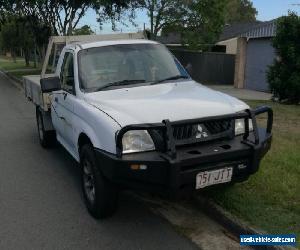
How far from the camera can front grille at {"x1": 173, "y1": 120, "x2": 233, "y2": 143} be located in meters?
4.16

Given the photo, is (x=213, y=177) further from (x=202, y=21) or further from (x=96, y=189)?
(x=202, y=21)

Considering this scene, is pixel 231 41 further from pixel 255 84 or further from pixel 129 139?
pixel 129 139

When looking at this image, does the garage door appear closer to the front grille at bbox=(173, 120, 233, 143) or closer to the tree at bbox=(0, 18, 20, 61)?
the front grille at bbox=(173, 120, 233, 143)

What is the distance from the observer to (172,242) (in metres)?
4.15

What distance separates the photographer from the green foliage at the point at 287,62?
12664mm

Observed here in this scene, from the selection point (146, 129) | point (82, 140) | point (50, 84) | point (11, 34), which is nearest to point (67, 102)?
point (50, 84)

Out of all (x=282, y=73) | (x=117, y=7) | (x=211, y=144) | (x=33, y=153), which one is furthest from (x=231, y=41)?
(x=211, y=144)

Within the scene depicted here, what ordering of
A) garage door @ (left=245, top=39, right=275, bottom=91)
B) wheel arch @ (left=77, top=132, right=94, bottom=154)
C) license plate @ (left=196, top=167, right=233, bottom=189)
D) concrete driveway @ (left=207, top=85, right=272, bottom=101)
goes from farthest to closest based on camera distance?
garage door @ (left=245, top=39, right=275, bottom=91) < concrete driveway @ (left=207, top=85, right=272, bottom=101) < wheel arch @ (left=77, top=132, right=94, bottom=154) < license plate @ (left=196, top=167, right=233, bottom=189)

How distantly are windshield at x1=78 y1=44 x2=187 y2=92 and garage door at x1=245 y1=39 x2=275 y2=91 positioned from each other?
14.8 metres

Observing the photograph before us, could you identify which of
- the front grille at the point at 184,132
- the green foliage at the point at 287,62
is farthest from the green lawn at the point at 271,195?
the green foliage at the point at 287,62

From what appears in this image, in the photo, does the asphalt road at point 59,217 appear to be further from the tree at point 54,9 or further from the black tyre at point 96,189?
the tree at point 54,9

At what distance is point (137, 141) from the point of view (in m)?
4.08

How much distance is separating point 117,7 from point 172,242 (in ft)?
74.7

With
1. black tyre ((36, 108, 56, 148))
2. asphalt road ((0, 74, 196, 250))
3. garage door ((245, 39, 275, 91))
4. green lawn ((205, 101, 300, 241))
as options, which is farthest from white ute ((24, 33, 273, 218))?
garage door ((245, 39, 275, 91))
